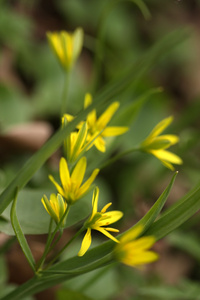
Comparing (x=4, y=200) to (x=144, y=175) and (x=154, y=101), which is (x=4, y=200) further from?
(x=154, y=101)

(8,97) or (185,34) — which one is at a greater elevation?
(185,34)

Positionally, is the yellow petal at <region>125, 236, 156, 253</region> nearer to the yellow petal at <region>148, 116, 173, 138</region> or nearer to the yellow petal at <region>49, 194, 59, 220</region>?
the yellow petal at <region>49, 194, 59, 220</region>

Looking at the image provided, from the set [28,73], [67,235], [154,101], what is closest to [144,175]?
[154,101]

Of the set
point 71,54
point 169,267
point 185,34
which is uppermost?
point 185,34

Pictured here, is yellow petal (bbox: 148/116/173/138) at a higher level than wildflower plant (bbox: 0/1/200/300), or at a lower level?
higher

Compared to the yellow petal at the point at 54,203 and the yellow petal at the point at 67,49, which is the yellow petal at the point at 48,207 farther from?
the yellow petal at the point at 67,49

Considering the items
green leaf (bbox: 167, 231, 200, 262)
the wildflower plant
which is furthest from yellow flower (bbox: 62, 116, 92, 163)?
green leaf (bbox: 167, 231, 200, 262)

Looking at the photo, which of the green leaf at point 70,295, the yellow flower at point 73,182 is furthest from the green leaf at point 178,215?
the green leaf at point 70,295
